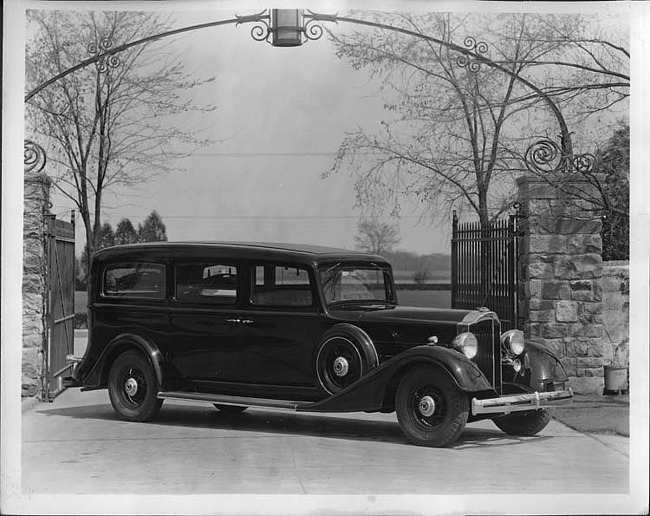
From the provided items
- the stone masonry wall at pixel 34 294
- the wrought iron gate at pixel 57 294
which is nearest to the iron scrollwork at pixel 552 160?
the wrought iron gate at pixel 57 294

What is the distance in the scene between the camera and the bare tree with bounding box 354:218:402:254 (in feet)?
26.8

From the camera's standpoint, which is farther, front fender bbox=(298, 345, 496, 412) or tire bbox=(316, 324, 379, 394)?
tire bbox=(316, 324, 379, 394)

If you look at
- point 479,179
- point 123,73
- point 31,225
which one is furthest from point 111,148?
point 479,179

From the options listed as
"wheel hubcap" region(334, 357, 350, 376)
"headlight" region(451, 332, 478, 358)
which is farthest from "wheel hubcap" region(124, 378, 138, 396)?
"headlight" region(451, 332, 478, 358)

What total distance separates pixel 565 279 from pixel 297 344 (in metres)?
2.75

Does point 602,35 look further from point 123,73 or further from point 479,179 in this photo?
point 123,73

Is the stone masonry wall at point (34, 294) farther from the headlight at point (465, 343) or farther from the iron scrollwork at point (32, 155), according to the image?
the headlight at point (465, 343)

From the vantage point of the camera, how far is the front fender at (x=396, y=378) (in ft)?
23.3

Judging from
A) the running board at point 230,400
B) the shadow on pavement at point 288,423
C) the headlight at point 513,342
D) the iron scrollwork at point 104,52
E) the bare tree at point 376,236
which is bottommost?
the shadow on pavement at point 288,423

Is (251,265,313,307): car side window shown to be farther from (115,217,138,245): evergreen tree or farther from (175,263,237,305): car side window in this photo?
(115,217,138,245): evergreen tree

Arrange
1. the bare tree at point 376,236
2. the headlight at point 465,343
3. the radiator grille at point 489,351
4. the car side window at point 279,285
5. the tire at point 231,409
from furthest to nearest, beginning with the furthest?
the tire at point 231,409
the bare tree at point 376,236
the car side window at point 279,285
the radiator grille at point 489,351
the headlight at point 465,343

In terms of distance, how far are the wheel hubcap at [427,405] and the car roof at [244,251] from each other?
1.39m

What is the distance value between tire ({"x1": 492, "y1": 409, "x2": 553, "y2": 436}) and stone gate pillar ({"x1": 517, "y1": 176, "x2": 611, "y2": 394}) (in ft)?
3.69

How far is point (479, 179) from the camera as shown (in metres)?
8.66
